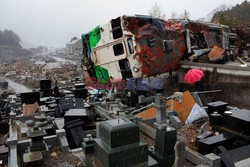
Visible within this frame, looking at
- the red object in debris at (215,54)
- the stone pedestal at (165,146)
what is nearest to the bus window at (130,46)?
the red object in debris at (215,54)

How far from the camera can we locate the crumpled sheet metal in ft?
43.3

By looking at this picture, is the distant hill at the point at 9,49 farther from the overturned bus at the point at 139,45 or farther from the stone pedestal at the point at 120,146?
the stone pedestal at the point at 120,146

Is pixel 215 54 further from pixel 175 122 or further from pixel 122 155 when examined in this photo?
pixel 122 155

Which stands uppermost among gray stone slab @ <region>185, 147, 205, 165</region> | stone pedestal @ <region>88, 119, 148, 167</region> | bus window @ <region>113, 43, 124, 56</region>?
bus window @ <region>113, 43, 124, 56</region>

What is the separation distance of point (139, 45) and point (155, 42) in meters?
1.33

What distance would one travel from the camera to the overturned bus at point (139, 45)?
43.6 ft

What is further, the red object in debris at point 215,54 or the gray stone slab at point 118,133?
the red object in debris at point 215,54

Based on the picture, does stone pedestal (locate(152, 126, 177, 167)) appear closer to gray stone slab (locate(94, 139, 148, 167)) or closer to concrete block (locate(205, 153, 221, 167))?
gray stone slab (locate(94, 139, 148, 167))

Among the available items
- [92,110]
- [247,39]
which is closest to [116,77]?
[92,110]

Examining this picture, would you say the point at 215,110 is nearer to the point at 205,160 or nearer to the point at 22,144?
the point at 205,160

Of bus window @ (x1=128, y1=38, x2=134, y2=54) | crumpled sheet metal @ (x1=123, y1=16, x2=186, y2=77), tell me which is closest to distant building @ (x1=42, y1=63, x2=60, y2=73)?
bus window @ (x1=128, y1=38, x2=134, y2=54)

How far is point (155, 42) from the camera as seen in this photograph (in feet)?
45.3

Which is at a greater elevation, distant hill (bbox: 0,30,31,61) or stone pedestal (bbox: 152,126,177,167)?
distant hill (bbox: 0,30,31,61)

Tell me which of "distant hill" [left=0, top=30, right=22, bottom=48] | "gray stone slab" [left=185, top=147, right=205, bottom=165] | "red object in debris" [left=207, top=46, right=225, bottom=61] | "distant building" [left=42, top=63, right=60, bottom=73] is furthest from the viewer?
"distant hill" [left=0, top=30, right=22, bottom=48]
